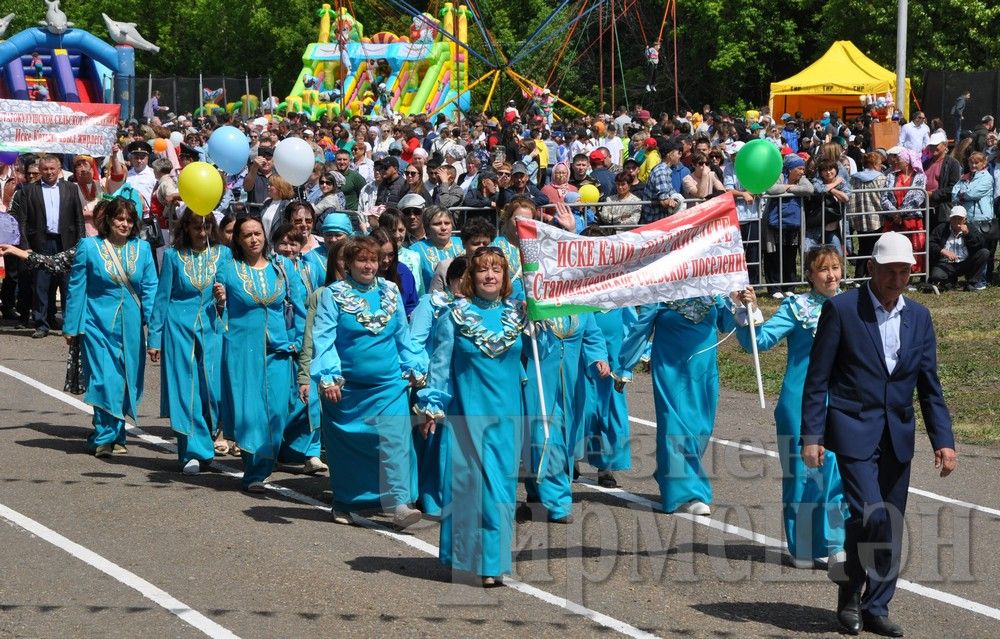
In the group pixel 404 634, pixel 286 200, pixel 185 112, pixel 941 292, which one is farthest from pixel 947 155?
pixel 185 112

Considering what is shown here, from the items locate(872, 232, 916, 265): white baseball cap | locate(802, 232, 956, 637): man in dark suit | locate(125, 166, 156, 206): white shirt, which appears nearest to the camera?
locate(872, 232, 916, 265): white baseball cap

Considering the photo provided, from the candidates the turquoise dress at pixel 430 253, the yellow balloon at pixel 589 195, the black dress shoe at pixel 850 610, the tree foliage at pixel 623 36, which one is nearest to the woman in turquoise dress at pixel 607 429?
the turquoise dress at pixel 430 253

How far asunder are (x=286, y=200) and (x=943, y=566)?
25.0 feet

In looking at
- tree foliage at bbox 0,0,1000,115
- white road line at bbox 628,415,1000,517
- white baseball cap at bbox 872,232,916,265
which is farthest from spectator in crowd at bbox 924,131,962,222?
tree foliage at bbox 0,0,1000,115

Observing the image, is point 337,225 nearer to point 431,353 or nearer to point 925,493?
point 431,353

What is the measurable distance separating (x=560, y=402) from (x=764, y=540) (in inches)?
58.5

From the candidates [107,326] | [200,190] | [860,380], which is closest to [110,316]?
[107,326]

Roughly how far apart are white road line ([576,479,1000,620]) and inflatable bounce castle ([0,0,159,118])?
3537 cm

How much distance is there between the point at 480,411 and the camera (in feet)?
25.1

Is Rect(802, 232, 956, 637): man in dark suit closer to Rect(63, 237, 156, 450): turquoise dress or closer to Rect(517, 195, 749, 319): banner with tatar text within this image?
Rect(517, 195, 749, 319): banner with tatar text

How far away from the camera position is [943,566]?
26.2 ft

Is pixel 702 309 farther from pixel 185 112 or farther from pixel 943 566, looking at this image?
pixel 185 112

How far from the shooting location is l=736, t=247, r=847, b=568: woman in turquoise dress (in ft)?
25.8

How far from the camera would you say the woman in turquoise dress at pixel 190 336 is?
10.3 meters
